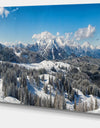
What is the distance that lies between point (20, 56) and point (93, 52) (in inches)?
72.7

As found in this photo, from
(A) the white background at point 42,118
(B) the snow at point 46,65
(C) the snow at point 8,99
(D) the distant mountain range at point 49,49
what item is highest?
(D) the distant mountain range at point 49,49

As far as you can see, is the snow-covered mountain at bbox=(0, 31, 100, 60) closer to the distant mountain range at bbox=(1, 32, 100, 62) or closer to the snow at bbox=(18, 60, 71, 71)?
the distant mountain range at bbox=(1, 32, 100, 62)

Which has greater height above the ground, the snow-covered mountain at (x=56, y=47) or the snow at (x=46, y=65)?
the snow-covered mountain at (x=56, y=47)

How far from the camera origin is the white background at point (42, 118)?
10.1ft

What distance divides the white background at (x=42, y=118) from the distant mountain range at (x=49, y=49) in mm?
869

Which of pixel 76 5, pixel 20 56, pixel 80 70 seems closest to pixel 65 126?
pixel 80 70

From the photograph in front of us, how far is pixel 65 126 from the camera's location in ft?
10.00

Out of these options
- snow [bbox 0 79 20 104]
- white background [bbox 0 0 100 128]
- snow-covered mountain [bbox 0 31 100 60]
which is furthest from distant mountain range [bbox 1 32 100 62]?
snow [bbox 0 79 20 104]

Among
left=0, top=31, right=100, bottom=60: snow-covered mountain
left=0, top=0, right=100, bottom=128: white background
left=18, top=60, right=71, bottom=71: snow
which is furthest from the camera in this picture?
left=18, top=60, right=71, bottom=71: snow

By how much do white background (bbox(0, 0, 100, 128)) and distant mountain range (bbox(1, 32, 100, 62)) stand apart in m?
0.87

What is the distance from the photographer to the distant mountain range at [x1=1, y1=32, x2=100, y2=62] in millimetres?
3695

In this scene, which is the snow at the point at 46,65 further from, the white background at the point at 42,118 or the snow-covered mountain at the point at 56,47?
the white background at the point at 42,118

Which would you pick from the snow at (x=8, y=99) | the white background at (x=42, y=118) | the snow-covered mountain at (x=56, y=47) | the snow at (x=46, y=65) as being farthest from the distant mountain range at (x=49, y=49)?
the snow at (x=8, y=99)

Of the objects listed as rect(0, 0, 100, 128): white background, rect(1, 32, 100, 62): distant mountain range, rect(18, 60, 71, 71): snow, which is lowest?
rect(0, 0, 100, 128): white background
